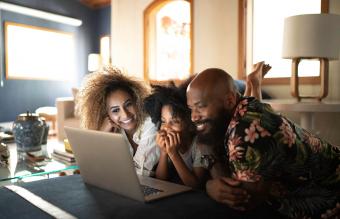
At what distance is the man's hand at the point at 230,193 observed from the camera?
811 millimetres

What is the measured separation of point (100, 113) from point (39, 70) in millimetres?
5314

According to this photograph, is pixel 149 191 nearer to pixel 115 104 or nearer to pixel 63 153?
pixel 115 104

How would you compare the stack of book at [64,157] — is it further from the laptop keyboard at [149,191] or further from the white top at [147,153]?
the laptop keyboard at [149,191]

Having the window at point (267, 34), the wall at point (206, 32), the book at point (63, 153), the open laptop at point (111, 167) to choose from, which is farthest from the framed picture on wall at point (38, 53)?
the open laptop at point (111, 167)

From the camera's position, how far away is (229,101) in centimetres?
89

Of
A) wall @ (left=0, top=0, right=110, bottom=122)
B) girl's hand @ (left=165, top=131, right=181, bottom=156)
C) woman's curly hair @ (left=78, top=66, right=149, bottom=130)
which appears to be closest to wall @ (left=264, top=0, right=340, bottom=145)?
woman's curly hair @ (left=78, top=66, right=149, bottom=130)

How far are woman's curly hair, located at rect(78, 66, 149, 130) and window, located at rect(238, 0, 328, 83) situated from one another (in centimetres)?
226

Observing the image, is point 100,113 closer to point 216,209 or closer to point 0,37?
point 216,209

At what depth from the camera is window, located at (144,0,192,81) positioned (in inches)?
197

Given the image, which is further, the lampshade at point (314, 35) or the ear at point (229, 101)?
the lampshade at point (314, 35)

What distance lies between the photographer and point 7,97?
582 centimetres

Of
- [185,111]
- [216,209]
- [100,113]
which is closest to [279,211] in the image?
[216,209]

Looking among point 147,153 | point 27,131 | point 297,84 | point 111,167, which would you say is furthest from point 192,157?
point 297,84

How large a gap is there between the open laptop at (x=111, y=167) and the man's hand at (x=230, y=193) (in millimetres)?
155
